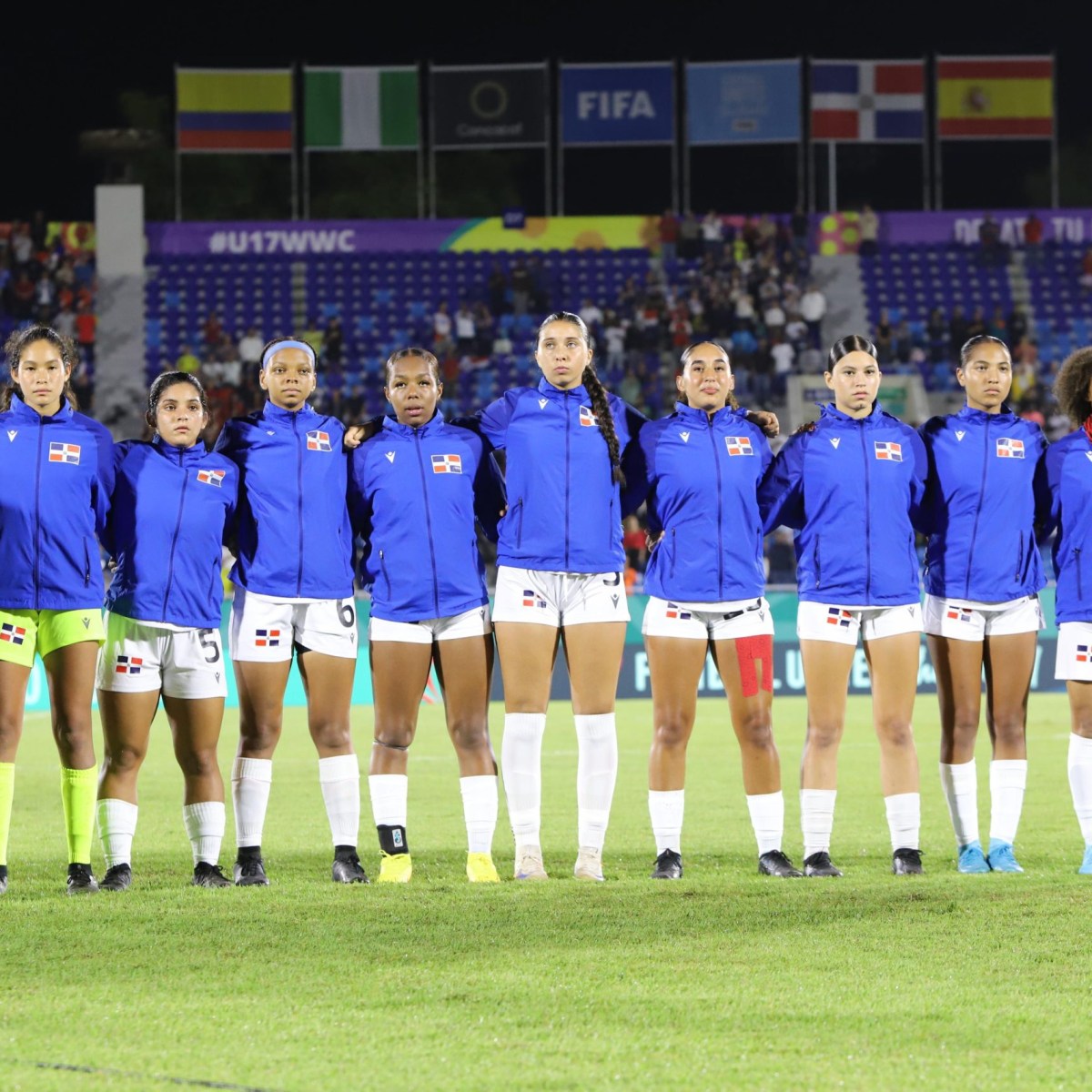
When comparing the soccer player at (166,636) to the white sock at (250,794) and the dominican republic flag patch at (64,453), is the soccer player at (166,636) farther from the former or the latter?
the dominican republic flag patch at (64,453)

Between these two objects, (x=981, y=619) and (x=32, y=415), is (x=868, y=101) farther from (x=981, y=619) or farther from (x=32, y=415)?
(x=32, y=415)

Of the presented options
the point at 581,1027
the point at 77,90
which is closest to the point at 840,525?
the point at 581,1027

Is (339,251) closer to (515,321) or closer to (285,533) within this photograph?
(515,321)

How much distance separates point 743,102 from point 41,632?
88.2 ft

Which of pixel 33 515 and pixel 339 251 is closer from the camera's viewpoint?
pixel 33 515

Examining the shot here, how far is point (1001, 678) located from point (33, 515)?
156 inches

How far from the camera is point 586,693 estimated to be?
22.3 ft

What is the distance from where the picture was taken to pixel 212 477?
675 centimetres

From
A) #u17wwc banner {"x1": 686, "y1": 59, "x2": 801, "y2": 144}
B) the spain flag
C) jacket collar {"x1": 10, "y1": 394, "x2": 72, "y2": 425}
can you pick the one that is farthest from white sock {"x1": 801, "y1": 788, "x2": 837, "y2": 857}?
the spain flag

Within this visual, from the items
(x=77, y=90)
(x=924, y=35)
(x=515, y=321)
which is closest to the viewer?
(x=515, y=321)

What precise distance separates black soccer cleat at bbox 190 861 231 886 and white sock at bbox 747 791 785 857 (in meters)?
2.14

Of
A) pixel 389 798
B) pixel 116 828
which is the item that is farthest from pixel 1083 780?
pixel 116 828

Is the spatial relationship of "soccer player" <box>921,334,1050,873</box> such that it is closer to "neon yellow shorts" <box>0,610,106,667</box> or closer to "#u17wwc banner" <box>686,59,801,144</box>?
"neon yellow shorts" <box>0,610,106,667</box>

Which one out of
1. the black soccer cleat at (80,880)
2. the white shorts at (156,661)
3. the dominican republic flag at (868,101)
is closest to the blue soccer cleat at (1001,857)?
the white shorts at (156,661)
